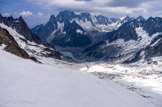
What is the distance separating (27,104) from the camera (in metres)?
24.3

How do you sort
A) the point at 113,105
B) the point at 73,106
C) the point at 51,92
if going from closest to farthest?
1. the point at 73,106
2. the point at 51,92
3. the point at 113,105

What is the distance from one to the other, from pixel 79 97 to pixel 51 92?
20.5 ft

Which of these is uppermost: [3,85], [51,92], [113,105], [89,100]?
[3,85]

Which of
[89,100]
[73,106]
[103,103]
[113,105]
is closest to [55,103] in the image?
[73,106]

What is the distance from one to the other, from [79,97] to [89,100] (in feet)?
7.48

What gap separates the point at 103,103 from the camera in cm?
3544

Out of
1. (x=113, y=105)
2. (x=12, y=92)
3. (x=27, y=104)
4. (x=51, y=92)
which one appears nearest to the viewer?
(x=27, y=104)

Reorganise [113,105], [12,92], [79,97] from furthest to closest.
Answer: [113,105], [79,97], [12,92]

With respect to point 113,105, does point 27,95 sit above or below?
above

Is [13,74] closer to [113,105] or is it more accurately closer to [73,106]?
[73,106]

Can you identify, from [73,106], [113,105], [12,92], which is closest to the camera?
[12,92]

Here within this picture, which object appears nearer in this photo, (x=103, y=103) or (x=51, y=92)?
(x=51, y=92)

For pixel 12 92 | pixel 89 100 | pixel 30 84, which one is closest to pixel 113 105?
pixel 89 100

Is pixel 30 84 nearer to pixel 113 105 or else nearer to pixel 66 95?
pixel 66 95
